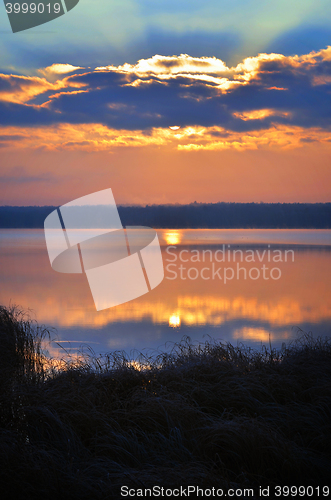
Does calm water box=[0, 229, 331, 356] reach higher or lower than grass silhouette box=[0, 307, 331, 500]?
higher

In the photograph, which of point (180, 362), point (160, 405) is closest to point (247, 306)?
point (180, 362)

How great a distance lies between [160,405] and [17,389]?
6.81ft

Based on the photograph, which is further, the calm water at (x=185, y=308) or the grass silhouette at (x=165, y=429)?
the calm water at (x=185, y=308)

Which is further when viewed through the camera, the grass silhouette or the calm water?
the calm water

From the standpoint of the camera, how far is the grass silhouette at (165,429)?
403 centimetres

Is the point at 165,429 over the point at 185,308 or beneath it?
beneath

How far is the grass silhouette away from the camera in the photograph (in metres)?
4.03

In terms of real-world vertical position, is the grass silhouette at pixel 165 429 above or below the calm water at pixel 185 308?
below

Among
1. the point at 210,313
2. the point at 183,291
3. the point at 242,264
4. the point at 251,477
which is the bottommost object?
the point at 251,477

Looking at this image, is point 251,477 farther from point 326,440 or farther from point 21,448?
point 21,448

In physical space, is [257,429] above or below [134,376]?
below

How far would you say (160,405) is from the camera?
216 inches

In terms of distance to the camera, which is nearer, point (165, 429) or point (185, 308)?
point (165, 429)

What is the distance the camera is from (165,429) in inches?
205
